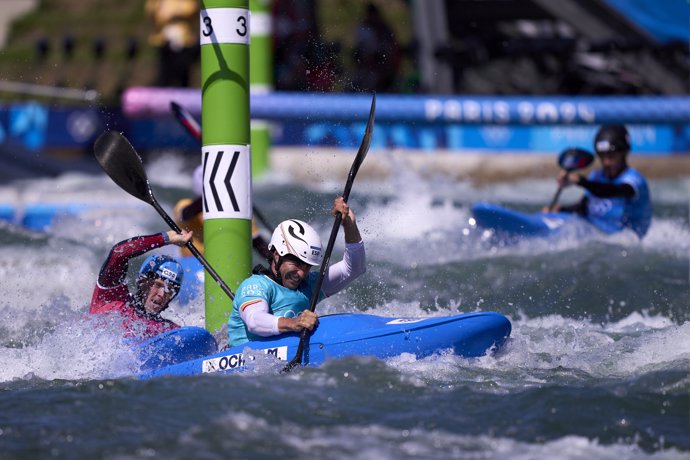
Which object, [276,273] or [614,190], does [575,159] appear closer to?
[614,190]

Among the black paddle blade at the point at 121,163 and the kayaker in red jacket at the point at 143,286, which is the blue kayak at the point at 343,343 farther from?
the black paddle blade at the point at 121,163

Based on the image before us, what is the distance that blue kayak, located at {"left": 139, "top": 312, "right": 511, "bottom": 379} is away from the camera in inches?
248

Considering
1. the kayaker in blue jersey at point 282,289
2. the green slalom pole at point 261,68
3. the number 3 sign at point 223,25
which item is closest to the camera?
the kayaker in blue jersey at point 282,289

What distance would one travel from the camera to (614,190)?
10.8 metres

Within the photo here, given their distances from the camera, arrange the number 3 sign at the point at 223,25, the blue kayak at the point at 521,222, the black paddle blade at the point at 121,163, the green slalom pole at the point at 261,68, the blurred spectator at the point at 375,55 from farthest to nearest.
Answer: the blurred spectator at the point at 375,55
the green slalom pole at the point at 261,68
the blue kayak at the point at 521,222
the black paddle blade at the point at 121,163
the number 3 sign at the point at 223,25

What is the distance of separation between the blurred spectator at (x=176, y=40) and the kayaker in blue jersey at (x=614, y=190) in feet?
22.0

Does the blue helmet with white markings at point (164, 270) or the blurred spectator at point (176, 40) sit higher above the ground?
the blurred spectator at point (176, 40)

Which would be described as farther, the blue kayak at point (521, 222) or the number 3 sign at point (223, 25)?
the blue kayak at point (521, 222)

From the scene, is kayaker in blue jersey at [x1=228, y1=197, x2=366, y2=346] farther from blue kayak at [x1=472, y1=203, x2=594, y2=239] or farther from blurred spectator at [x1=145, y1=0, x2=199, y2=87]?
blurred spectator at [x1=145, y1=0, x2=199, y2=87]

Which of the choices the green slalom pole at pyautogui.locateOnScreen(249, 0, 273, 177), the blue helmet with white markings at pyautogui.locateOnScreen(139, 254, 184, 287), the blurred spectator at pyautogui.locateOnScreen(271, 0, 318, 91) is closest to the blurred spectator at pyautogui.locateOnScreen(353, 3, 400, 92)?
the blurred spectator at pyautogui.locateOnScreen(271, 0, 318, 91)

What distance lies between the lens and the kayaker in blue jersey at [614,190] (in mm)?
10762

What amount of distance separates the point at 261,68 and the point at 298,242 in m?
8.15

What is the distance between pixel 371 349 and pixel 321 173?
359 inches

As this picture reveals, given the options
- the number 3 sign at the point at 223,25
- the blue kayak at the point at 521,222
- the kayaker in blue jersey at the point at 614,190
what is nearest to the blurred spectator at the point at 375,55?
the blue kayak at the point at 521,222
